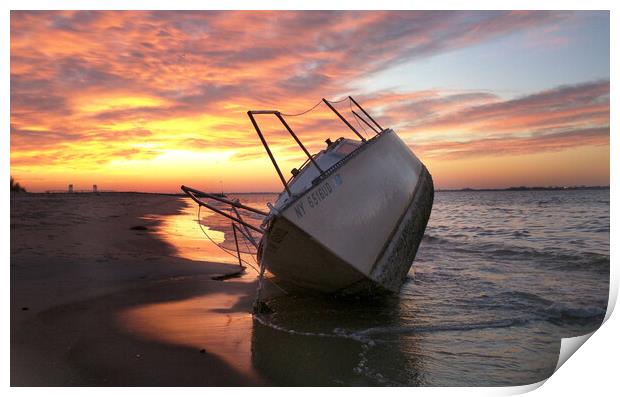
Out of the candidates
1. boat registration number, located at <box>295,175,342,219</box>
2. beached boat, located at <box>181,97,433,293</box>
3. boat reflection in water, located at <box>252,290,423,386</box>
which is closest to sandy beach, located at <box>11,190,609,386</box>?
boat reflection in water, located at <box>252,290,423,386</box>

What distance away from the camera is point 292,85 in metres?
7.55

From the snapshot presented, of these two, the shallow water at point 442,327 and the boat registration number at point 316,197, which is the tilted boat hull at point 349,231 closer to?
the boat registration number at point 316,197

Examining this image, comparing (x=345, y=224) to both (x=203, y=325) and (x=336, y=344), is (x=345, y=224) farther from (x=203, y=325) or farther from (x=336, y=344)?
(x=203, y=325)

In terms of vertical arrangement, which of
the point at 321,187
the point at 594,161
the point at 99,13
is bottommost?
the point at 321,187

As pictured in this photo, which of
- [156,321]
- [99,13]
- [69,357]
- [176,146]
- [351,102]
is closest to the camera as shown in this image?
[69,357]

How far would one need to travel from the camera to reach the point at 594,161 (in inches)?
252

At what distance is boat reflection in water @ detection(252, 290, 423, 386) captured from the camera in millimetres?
4668

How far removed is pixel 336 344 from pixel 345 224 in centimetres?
162

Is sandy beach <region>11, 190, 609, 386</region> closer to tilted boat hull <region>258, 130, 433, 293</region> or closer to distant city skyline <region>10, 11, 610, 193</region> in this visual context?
tilted boat hull <region>258, 130, 433, 293</region>

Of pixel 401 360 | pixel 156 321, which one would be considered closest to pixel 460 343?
pixel 401 360

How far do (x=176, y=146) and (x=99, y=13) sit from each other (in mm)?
2800

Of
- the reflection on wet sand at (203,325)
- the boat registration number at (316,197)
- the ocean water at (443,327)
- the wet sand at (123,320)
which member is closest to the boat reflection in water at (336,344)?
the ocean water at (443,327)

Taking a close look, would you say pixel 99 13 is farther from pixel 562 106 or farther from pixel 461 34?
pixel 562 106

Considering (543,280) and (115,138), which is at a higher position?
(115,138)
